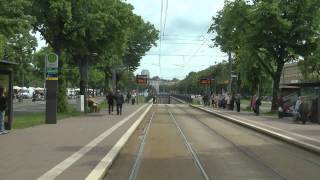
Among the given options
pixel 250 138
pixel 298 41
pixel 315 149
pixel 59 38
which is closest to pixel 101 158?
pixel 315 149

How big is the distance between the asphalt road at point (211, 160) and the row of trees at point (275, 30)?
83.4 ft

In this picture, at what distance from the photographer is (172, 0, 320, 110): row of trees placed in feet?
163

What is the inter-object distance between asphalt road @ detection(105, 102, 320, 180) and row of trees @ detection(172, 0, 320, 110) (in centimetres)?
2541

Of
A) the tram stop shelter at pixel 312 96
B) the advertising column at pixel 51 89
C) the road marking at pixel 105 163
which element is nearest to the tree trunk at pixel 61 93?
the advertising column at pixel 51 89

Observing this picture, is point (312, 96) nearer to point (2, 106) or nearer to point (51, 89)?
point (51, 89)

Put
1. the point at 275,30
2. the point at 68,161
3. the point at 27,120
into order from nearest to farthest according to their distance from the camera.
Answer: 1. the point at 68,161
2. the point at 27,120
3. the point at 275,30

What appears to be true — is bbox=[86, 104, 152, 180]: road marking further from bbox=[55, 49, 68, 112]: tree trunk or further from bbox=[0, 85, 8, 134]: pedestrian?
bbox=[55, 49, 68, 112]: tree trunk

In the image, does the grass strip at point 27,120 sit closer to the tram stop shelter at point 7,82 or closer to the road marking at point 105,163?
the tram stop shelter at point 7,82

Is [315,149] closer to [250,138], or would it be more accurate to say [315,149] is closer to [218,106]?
[250,138]

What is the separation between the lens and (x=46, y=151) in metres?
17.3

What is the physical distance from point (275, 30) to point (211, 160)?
3428 cm

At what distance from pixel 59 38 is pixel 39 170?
31.0 meters

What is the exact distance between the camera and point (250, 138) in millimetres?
26453

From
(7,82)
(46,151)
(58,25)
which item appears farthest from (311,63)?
(46,151)
